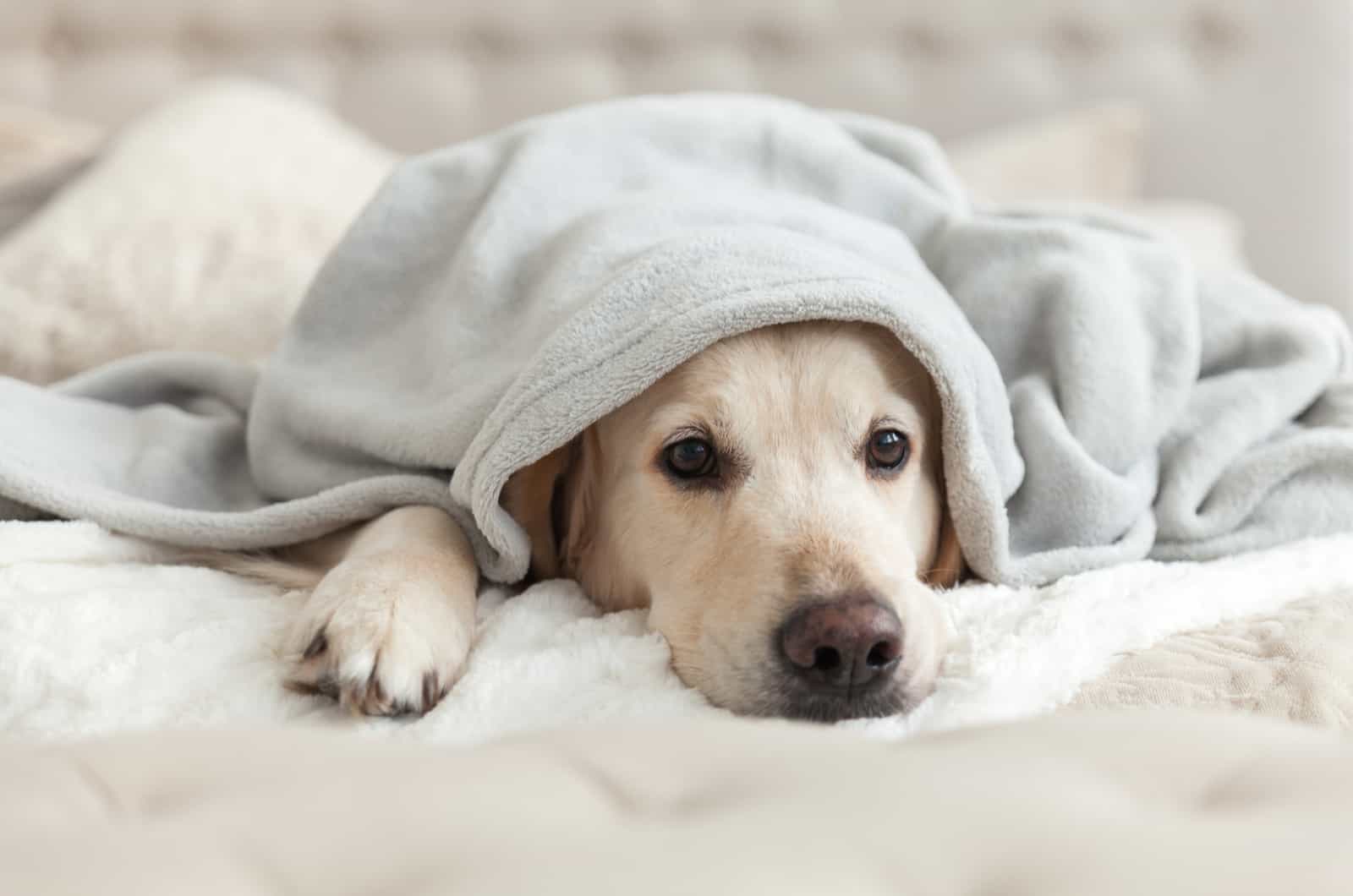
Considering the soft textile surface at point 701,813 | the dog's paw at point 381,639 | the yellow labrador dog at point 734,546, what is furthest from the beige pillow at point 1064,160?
the soft textile surface at point 701,813

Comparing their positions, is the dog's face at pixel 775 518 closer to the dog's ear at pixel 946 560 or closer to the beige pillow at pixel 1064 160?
the dog's ear at pixel 946 560

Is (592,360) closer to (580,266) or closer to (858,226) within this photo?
(580,266)

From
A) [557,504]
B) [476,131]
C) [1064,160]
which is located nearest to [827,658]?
[557,504]

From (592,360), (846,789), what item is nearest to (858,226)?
(592,360)

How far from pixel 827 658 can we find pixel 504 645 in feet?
1.16

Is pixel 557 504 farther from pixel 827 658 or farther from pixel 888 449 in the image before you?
pixel 827 658

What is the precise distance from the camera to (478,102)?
3734mm

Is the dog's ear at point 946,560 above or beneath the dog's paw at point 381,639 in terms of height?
beneath

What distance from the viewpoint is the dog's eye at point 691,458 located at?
1.54 meters

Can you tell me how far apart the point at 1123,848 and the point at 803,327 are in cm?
103

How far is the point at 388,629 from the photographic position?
125 centimetres

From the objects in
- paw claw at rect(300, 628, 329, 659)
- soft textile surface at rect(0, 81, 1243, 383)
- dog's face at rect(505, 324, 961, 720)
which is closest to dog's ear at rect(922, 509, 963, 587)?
dog's face at rect(505, 324, 961, 720)

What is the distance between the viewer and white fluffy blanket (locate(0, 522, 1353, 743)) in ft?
3.81

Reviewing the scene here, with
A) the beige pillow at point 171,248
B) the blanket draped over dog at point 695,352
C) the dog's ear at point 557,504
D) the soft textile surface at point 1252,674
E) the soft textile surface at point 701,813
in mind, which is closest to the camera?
the soft textile surface at point 701,813
